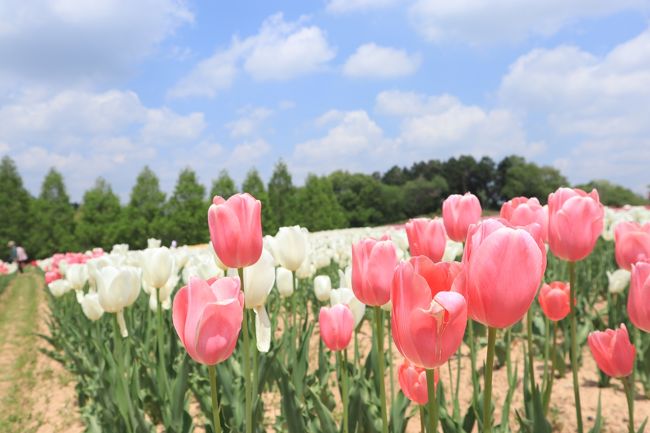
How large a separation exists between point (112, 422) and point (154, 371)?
57cm

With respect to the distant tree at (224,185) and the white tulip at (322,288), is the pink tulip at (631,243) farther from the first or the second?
the distant tree at (224,185)

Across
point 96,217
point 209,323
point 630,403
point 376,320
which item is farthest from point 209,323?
point 96,217

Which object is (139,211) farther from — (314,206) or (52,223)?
(314,206)

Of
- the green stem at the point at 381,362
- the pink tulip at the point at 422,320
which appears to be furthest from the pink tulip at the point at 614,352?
the pink tulip at the point at 422,320

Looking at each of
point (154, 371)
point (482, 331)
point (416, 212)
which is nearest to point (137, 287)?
point (154, 371)

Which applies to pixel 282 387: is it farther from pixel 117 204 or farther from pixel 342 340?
pixel 117 204

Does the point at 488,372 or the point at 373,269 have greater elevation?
the point at 373,269

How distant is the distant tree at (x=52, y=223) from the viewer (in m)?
29.3

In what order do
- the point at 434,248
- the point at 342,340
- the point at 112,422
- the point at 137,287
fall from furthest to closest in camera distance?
the point at 112,422 < the point at 137,287 < the point at 342,340 < the point at 434,248

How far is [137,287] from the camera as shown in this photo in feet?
8.01

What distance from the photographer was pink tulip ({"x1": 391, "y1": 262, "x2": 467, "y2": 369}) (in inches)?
32.7

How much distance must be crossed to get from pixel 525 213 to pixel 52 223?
108 ft

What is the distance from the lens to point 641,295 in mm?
1328

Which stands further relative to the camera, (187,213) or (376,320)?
(187,213)
